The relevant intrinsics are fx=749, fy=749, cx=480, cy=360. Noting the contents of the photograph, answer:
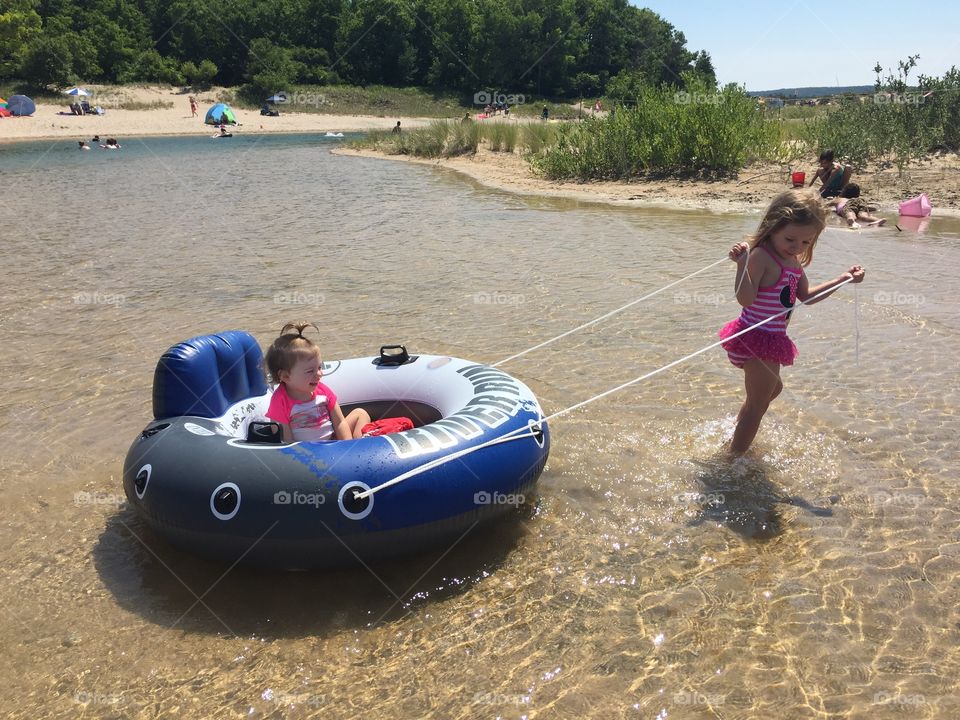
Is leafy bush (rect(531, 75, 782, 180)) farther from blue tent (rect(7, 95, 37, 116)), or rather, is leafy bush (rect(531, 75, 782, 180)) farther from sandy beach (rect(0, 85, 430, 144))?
blue tent (rect(7, 95, 37, 116))

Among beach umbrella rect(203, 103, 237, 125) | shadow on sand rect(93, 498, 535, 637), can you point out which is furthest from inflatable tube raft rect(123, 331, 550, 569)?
beach umbrella rect(203, 103, 237, 125)

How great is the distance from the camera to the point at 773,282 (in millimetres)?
3990

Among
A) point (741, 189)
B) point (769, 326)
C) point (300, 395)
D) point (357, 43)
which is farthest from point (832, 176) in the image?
point (357, 43)

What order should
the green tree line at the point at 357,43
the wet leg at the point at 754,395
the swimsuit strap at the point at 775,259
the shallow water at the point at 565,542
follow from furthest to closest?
the green tree line at the point at 357,43
the wet leg at the point at 754,395
the swimsuit strap at the point at 775,259
the shallow water at the point at 565,542

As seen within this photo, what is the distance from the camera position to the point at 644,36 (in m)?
77.8

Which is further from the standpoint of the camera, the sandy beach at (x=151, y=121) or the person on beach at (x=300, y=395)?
the sandy beach at (x=151, y=121)

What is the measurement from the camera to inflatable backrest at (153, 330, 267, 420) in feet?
12.6

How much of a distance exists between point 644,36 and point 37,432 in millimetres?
82853

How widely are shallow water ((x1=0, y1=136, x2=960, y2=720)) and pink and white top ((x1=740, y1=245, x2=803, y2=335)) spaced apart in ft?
2.85

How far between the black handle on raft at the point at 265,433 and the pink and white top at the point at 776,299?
101 inches

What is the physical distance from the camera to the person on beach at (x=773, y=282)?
382cm

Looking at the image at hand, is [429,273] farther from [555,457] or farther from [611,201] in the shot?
[611,201]

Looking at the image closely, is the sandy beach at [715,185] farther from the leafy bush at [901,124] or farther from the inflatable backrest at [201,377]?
the inflatable backrest at [201,377]

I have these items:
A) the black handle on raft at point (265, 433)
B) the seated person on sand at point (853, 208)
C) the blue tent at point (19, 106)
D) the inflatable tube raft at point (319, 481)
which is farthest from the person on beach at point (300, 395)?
the blue tent at point (19, 106)
